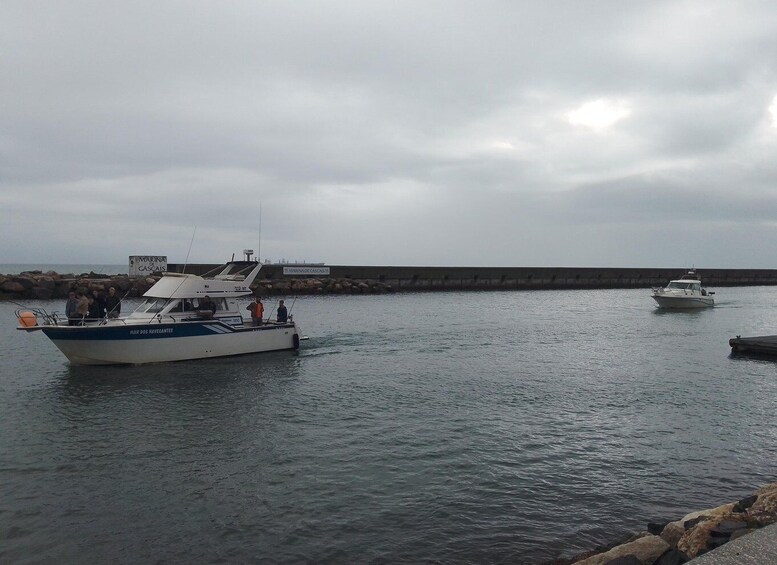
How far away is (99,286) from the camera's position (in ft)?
168

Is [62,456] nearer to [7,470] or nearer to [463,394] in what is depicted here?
[7,470]

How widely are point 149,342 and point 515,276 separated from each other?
73.2 m

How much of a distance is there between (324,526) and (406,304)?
1835 inches

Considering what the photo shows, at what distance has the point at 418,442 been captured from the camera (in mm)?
13812

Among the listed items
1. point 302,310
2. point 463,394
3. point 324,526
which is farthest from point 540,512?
point 302,310

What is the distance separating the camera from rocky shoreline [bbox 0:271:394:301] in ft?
177

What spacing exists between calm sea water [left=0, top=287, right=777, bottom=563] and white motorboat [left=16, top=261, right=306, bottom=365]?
0.70 m

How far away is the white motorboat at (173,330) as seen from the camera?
2209cm

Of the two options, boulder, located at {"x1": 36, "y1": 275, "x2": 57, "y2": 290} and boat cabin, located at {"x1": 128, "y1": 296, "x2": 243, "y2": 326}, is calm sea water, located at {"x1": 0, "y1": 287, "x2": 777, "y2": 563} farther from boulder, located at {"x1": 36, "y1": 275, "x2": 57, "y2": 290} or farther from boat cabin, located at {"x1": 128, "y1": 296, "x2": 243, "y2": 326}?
boulder, located at {"x1": 36, "y1": 275, "x2": 57, "y2": 290}

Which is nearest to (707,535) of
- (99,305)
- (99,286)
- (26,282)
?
(99,305)

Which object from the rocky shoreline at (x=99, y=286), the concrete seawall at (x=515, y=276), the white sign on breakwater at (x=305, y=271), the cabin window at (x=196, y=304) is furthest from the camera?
the concrete seawall at (x=515, y=276)

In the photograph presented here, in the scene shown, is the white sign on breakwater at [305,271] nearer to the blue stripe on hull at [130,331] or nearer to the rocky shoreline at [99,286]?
the rocky shoreline at [99,286]

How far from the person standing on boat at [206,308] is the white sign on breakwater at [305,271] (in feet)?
148

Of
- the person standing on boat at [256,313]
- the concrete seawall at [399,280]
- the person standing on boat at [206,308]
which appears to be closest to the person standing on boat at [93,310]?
the person standing on boat at [206,308]
